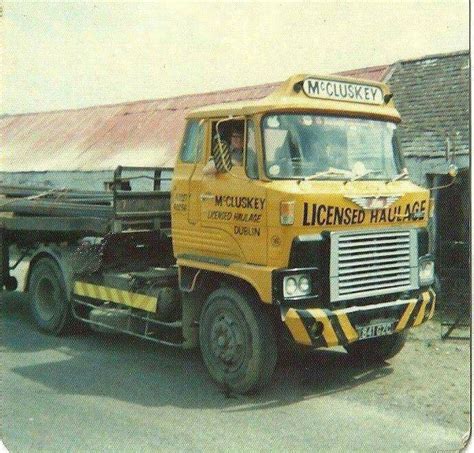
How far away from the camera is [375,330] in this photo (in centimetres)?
571

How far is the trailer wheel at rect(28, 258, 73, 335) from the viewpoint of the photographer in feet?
26.8

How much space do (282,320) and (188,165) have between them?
6.64 ft

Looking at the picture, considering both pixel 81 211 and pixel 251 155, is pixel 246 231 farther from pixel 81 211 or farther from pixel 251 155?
pixel 81 211

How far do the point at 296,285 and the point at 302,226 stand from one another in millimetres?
514

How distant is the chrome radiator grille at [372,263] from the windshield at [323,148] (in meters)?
0.62

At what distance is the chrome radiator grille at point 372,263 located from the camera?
5.52 metres

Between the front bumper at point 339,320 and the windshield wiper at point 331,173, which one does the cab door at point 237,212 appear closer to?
the windshield wiper at point 331,173

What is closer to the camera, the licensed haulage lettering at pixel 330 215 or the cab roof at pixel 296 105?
the licensed haulage lettering at pixel 330 215

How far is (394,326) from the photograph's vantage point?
5.88 m

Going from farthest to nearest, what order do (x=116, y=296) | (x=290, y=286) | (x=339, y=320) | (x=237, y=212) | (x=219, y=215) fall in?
(x=116, y=296) < (x=219, y=215) < (x=237, y=212) < (x=339, y=320) < (x=290, y=286)

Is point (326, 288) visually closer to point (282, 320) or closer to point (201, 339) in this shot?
point (282, 320)

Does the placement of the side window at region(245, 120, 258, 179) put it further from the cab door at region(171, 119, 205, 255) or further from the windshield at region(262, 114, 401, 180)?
the cab door at region(171, 119, 205, 255)

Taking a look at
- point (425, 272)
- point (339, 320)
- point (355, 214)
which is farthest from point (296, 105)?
point (425, 272)

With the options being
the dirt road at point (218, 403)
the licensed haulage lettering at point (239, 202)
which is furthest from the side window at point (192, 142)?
the dirt road at point (218, 403)
